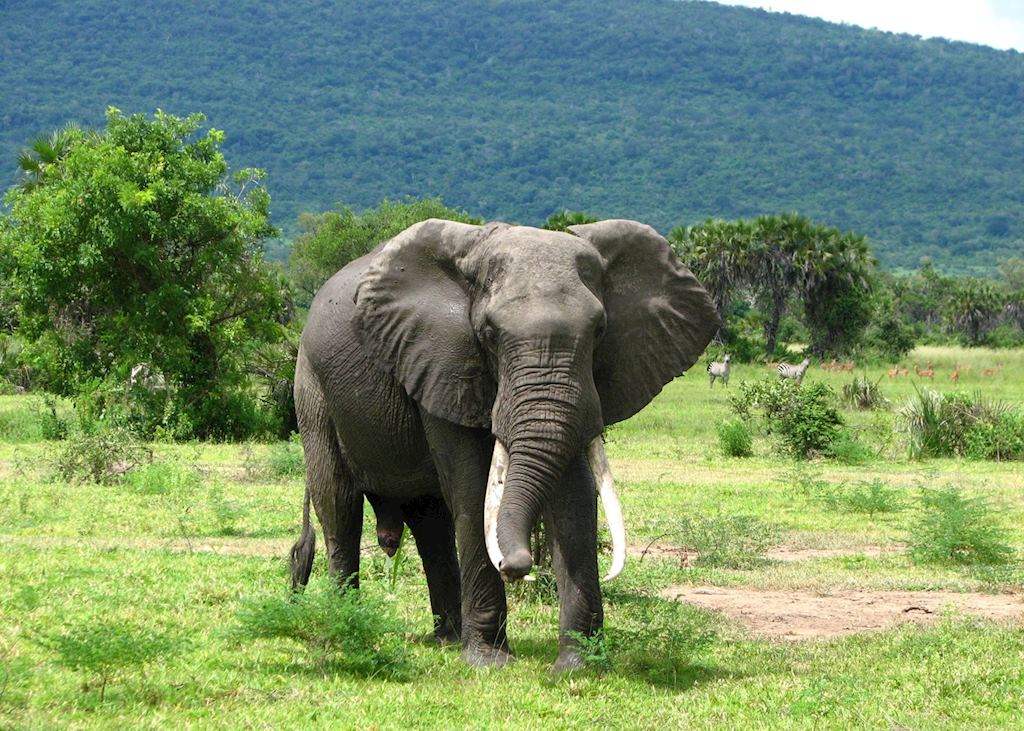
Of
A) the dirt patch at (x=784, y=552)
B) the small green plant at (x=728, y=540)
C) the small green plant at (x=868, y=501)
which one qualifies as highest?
the small green plant at (x=728, y=540)

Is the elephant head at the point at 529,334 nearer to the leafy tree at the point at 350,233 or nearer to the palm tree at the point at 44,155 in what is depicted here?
the palm tree at the point at 44,155

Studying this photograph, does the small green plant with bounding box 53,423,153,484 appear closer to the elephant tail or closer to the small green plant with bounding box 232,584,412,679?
the elephant tail

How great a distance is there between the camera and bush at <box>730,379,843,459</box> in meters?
20.9

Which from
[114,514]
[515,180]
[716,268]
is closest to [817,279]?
[716,268]

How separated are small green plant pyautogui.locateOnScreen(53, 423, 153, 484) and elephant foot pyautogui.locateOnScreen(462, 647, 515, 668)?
9402 mm

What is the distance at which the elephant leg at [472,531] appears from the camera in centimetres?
754

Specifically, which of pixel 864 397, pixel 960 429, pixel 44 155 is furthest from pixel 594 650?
pixel 44 155

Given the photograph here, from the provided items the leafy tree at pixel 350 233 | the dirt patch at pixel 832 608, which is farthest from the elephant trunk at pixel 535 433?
the leafy tree at pixel 350 233

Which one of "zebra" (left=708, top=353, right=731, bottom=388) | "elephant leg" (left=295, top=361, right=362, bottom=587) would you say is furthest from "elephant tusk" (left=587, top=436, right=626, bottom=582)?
"zebra" (left=708, top=353, right=731, bottom=388)

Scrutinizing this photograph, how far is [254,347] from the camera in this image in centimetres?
2298

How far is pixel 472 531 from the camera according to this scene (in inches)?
298

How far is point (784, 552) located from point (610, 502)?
6.02 m

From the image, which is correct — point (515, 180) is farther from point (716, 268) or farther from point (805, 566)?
point (805, 566)

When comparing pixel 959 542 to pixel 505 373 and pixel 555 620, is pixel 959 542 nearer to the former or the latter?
pixel 555 620
